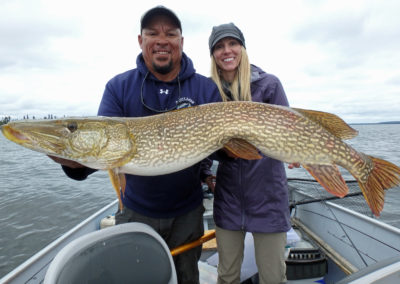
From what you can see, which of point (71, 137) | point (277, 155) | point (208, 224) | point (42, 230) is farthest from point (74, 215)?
point (277, 155)

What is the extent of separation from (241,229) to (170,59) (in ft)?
4.82

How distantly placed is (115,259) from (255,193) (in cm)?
107

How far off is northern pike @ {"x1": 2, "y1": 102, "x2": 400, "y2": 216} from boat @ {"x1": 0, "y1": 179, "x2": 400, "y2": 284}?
0.67 metres

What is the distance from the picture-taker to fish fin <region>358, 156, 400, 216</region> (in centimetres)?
166

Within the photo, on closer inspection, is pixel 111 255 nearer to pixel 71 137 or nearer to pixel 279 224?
pixel 71 137

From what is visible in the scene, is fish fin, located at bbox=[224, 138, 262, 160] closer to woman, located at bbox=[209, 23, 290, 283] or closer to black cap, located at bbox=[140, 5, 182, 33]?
woman, located at bbox=[209, 23, 290, 283]

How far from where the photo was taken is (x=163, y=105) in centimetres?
205

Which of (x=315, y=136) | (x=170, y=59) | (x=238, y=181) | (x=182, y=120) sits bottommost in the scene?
(x=238, y=181)

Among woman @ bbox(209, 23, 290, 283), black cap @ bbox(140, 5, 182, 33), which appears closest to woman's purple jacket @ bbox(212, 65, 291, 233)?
woman @ bbox(209, 23, 290, 283)

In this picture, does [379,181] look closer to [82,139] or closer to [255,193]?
[255,193]

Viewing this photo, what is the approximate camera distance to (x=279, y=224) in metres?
1.90

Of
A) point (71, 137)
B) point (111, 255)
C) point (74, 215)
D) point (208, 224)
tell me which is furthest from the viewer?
point (74, 215)

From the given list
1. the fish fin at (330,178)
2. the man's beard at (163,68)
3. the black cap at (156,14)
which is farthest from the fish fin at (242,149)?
the black cap at (156,14)

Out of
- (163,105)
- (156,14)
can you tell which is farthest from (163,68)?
(156,14)
